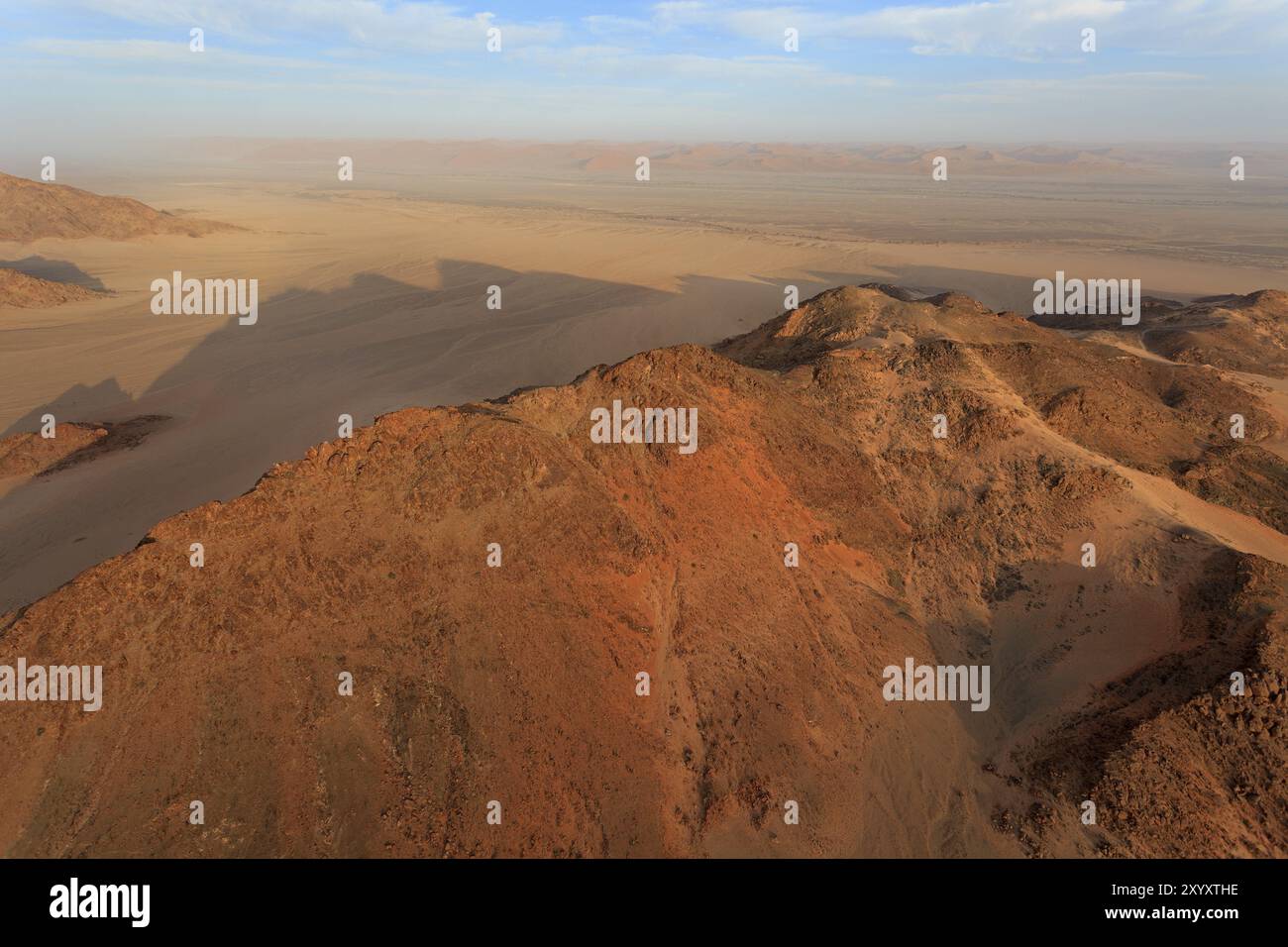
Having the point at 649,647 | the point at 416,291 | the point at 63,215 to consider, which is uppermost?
the point at 63,215

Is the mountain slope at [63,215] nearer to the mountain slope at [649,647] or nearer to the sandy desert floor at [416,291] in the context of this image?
the sandy desert floor at [416,291]

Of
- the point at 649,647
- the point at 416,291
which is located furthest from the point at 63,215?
the point at 649,647

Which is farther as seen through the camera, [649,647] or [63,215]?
[63,215]

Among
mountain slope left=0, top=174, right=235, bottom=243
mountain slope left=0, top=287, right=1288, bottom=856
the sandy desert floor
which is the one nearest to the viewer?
mountain slope left=0, top=287, right=1288, bottom=856

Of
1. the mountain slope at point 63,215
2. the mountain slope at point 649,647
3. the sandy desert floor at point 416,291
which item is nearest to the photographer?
the mountain slope at point 649,647

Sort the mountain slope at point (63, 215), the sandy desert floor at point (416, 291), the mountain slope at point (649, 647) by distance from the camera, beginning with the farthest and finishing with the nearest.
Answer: the mountain slope at point (63, 215) < the sandy desert floor at point (416, 291) < the mountain slope at point (649, 647)

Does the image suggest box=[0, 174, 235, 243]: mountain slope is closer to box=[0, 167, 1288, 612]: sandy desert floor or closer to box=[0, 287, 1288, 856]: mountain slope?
box=[0, 167, 1288, 612]: sandy desert floor

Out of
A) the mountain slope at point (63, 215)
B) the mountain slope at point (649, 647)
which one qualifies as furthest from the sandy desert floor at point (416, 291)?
the mountain slope at point (649, 647)

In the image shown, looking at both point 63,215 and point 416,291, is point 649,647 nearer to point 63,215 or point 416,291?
point 416,291

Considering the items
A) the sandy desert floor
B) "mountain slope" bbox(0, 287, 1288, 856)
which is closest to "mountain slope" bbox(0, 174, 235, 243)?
the sandy desert floor
